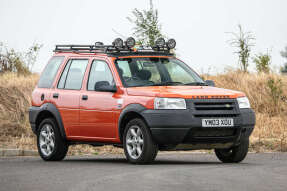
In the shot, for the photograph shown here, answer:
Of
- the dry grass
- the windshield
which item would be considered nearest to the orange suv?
the windshield

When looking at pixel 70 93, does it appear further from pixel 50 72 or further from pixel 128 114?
pixel 128 114

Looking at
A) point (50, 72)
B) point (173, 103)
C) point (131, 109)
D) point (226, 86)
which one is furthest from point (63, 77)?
point (226, 86)

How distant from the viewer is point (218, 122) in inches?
438

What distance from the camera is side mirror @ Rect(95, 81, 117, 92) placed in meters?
11.8

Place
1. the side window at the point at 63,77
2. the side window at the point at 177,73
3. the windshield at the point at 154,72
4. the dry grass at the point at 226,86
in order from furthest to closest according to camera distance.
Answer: the dry grass at the point at 226,86
the side window at the point at 63,77
the side window at the point at 177,73
the windshield at the point at 154,72

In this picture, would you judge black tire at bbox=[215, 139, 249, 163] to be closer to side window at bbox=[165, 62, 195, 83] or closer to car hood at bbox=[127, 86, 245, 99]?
car hood at bbox=[127, 86, 245, 99]

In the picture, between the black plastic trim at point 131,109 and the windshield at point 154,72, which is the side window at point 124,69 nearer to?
the windshield at point 154,72

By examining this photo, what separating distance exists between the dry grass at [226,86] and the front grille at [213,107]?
5.04m

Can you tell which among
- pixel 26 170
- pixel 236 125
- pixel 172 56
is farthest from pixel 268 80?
pixel 26 170

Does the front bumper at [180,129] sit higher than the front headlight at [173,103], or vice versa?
the front headlight at [173,103]

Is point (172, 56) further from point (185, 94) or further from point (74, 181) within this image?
point (74, 181)

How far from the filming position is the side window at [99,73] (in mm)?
12283

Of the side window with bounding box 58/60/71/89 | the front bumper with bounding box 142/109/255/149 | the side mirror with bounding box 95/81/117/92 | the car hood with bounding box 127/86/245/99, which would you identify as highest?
the side window with bounding box 58/60/71/89

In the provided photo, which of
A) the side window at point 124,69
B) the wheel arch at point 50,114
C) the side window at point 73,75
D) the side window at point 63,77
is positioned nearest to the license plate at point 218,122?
Result: the side window at point 124,69
